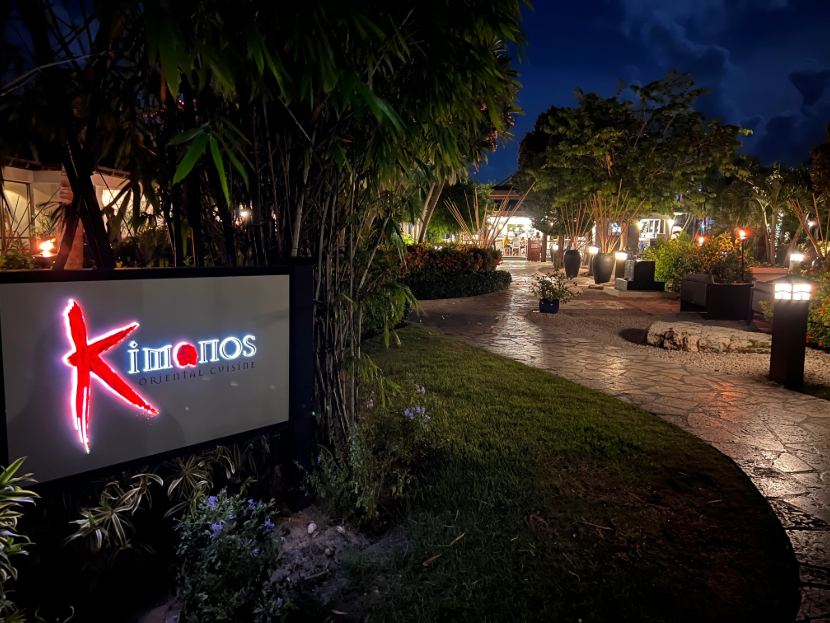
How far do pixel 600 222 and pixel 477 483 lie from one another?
1788cm

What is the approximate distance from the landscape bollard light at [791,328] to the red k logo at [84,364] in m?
6.75

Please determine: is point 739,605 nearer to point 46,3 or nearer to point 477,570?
point 477,570

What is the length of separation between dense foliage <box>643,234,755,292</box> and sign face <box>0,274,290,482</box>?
12.1 metres

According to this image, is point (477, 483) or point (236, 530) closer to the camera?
point (236, 530)

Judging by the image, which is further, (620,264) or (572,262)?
(572,262)

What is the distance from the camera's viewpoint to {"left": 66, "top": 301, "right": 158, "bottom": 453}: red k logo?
2150 mm

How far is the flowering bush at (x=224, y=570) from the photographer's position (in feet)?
7.41

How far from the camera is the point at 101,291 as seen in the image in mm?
2229

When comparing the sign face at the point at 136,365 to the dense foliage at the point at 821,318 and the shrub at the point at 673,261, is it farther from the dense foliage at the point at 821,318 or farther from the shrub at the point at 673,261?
the shrub at the point at 673,261

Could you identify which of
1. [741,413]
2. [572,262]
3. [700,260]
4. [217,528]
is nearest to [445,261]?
[700,260]

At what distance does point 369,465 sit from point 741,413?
13.7ft

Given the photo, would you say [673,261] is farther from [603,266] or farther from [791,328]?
[791,328]

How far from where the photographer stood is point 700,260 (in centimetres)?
1375

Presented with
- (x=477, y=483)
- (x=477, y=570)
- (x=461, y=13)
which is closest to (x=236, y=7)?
(x=461, y=13)
